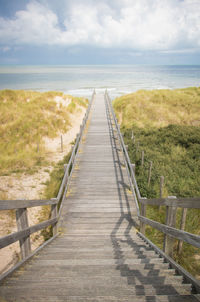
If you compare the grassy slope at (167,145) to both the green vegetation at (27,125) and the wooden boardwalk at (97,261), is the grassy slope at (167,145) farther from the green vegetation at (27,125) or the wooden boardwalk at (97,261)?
the green vegetation at (27,125)

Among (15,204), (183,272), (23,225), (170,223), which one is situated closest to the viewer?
(183,272)

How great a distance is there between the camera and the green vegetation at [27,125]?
13.0m

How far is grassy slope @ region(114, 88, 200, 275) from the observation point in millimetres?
6957

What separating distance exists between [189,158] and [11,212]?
982 cm

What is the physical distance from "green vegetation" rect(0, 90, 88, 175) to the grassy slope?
6295 millimetres

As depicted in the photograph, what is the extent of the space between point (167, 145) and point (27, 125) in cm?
1282

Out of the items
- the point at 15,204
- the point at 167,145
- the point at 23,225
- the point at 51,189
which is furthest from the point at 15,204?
the point at 167,145

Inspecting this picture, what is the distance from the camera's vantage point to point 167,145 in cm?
1407

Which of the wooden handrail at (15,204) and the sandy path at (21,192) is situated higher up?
the wooden handrail at (15,204)

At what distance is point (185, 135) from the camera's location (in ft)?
48.4

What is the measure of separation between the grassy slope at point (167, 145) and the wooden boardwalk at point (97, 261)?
1487 millimetres

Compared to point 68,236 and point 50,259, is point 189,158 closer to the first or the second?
point 68,236

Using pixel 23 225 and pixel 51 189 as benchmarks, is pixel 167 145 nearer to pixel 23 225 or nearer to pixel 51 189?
pixel 51 189

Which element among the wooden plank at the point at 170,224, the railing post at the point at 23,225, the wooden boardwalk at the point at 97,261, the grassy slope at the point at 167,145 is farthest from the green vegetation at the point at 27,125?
the wooden plank at the point at 170,224
